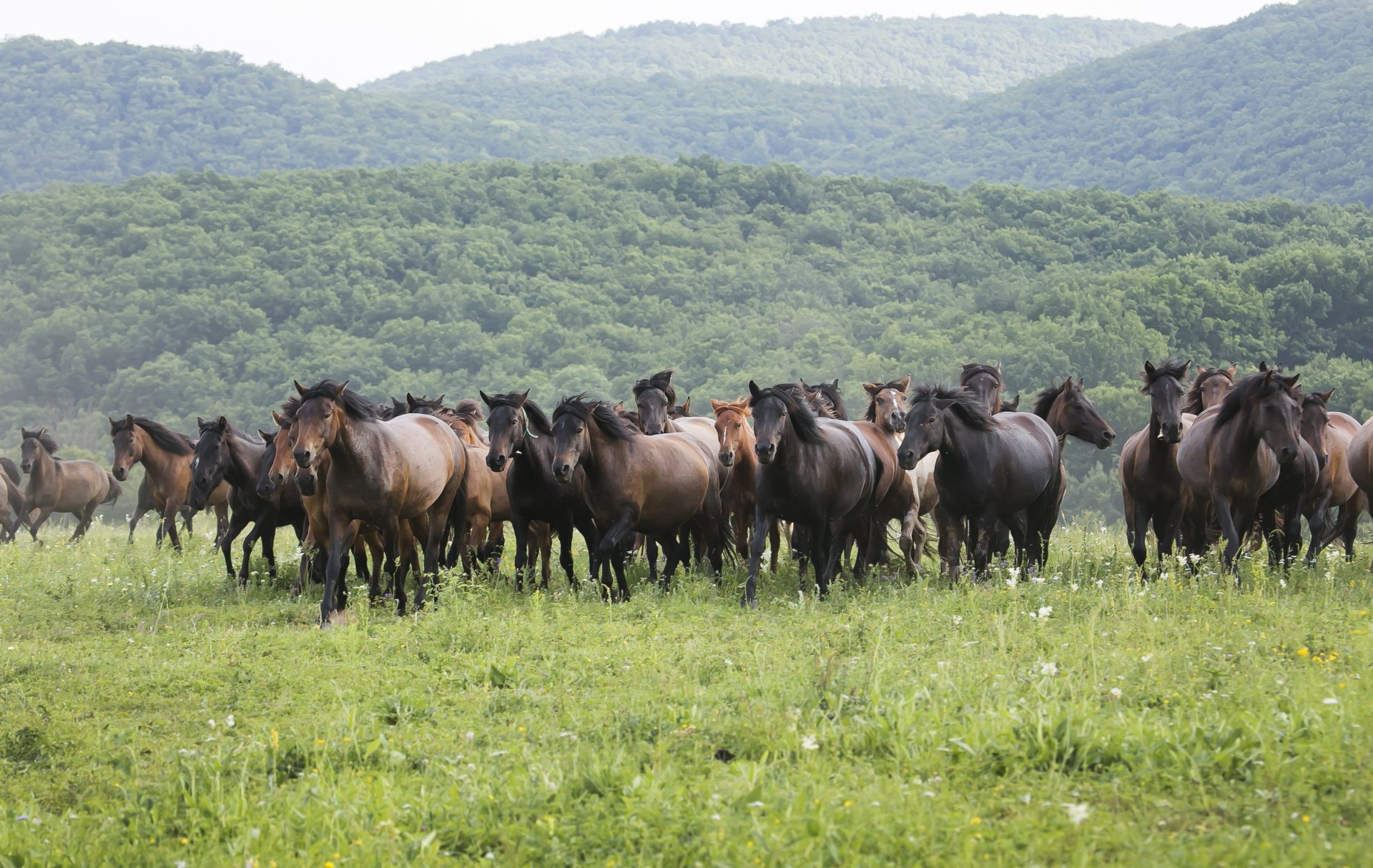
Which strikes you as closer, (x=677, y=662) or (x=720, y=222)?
(x=677, y=662)

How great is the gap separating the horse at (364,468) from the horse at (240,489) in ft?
7.52

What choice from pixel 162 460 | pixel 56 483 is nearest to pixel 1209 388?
pixel 162 460

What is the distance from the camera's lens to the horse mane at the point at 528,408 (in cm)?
1283

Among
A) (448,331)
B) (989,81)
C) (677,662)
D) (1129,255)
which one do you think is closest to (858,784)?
(677,662)

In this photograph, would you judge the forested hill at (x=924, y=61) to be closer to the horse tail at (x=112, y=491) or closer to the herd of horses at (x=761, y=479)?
the horse tail at (x=112, y=491)

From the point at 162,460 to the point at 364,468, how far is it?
8.76 metres

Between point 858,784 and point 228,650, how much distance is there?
5.78m

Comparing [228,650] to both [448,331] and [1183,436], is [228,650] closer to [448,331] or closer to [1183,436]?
[1183,436]

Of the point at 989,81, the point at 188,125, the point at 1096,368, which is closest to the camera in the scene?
the point at 1096,368

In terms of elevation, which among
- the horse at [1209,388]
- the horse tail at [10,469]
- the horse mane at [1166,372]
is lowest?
the horse tail at [10,469]

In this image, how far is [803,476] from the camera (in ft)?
40.8

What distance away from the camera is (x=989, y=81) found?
185 metres

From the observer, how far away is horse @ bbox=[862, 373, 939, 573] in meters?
14.8

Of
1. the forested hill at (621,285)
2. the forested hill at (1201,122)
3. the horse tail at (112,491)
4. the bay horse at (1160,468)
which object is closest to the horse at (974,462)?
the bay horse at (1160,468)
